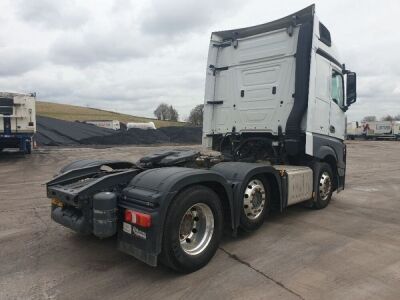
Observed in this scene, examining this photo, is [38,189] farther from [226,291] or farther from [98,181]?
[226,291]

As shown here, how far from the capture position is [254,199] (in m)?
5.37

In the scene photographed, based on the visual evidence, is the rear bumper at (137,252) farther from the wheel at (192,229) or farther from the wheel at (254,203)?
the wheel at (254,203)

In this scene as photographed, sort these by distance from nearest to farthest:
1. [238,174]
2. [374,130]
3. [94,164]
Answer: [238,174], [94,164], [374,130]

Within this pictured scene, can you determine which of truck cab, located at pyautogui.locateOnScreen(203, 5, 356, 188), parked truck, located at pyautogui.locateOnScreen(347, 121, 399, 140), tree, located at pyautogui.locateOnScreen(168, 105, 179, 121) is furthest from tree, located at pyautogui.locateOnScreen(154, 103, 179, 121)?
truck cab, located at pyautogui.locateOnScreen(203, 5, 356, 188)

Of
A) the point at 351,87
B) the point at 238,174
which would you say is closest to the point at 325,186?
the point at 351,87

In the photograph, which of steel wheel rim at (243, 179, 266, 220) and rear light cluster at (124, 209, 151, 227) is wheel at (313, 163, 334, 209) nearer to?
steel wheel rim at (243, 179, 266, 220)

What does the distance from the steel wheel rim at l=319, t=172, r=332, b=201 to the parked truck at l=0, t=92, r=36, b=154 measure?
44.1 ft

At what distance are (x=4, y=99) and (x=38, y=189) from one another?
8.19 m

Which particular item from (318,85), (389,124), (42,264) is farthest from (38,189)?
(389,124)

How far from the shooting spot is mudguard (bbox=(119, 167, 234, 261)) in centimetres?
373

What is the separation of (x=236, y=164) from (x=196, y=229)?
139cm

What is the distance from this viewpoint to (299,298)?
3.51m

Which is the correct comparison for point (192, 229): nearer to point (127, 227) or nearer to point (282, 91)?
point (127, 227)

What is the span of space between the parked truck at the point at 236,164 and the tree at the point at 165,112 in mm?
85075
